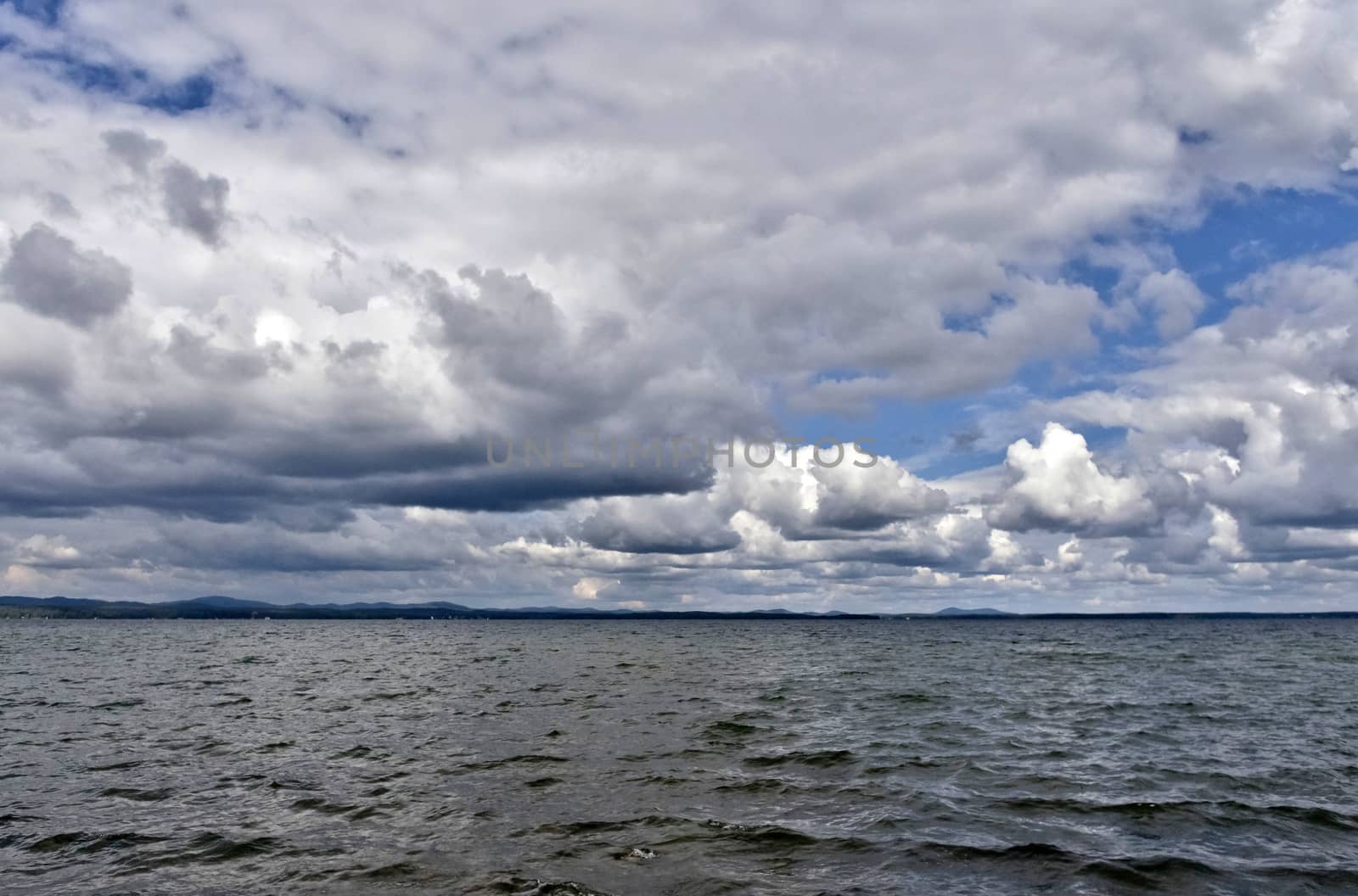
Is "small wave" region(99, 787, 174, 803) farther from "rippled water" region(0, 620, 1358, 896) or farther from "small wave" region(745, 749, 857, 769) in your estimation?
"small wave" region(745, 749, 857, 769)

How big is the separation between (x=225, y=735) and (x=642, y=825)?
68.7 ft

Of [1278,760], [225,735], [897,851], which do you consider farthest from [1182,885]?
[225,735]

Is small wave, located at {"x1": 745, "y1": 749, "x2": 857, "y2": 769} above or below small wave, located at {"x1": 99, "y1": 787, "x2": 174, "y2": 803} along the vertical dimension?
below

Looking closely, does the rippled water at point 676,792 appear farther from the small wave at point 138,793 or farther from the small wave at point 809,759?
the small wave at point 809,759

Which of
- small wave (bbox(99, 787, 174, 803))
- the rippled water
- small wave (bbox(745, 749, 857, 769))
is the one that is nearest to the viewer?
the rippled water

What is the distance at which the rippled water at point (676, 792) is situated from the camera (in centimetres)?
1623

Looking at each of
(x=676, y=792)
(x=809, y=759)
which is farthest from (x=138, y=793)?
(x=809, y=759)

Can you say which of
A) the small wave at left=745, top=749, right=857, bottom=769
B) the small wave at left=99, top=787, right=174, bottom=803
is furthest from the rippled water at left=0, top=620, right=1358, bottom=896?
the small wave at left=745, top=749, right=857, bottom=769

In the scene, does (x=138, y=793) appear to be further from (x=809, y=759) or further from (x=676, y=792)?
(x=809, y=759)

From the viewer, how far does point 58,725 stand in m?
34.9

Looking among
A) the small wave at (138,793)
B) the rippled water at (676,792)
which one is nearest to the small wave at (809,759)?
the rippled water at (676,792)

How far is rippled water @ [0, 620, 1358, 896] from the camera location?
1623 centimetres

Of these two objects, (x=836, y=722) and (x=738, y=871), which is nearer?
(x=738, y=871)

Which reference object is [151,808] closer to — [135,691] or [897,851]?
[897,851]
